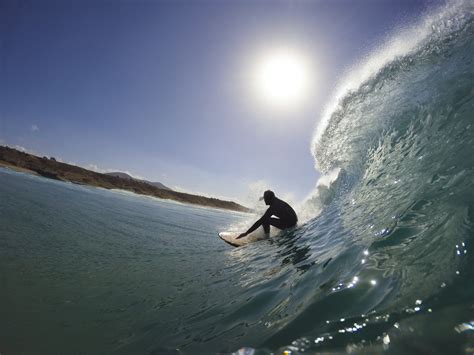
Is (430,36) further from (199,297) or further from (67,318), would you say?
(67,318)

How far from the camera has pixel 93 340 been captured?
2.61 m

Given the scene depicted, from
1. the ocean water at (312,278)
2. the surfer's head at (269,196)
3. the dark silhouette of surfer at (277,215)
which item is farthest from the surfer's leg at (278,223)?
the ocean water at (312,278)

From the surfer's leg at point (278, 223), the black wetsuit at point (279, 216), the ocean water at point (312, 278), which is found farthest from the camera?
the surfer's leg at point (278, 223)

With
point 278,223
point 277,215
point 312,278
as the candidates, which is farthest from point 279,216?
point 312,278

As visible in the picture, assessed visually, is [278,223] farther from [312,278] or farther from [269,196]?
[312,278]

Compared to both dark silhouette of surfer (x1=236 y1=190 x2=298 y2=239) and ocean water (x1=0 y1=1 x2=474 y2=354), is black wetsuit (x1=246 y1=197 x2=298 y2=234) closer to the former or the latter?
dark silhouette of surfer (x1=236 y1=190 x2=298 y2=239)

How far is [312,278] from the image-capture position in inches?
121

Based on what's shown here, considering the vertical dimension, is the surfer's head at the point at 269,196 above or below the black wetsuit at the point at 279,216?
above

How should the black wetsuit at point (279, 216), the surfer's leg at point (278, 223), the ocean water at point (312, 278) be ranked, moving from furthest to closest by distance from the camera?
the surfer's leg at point (278, 223)
the black wetsuit at point (279, 216)
the ocean water at point (312, 278)

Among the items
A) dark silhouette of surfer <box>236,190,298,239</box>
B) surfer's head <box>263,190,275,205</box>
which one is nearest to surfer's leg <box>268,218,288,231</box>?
dark silhouette of surfer <box>236,190,298,239</box>

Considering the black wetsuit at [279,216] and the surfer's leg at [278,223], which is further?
the surfer's leg at [278,223]

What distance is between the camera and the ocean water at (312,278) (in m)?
1.81

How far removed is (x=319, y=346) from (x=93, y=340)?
2305mm

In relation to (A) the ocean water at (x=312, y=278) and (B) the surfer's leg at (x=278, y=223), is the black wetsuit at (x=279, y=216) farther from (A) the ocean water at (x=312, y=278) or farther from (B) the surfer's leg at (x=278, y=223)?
(A) the ocean water at (x=312, y=278)
